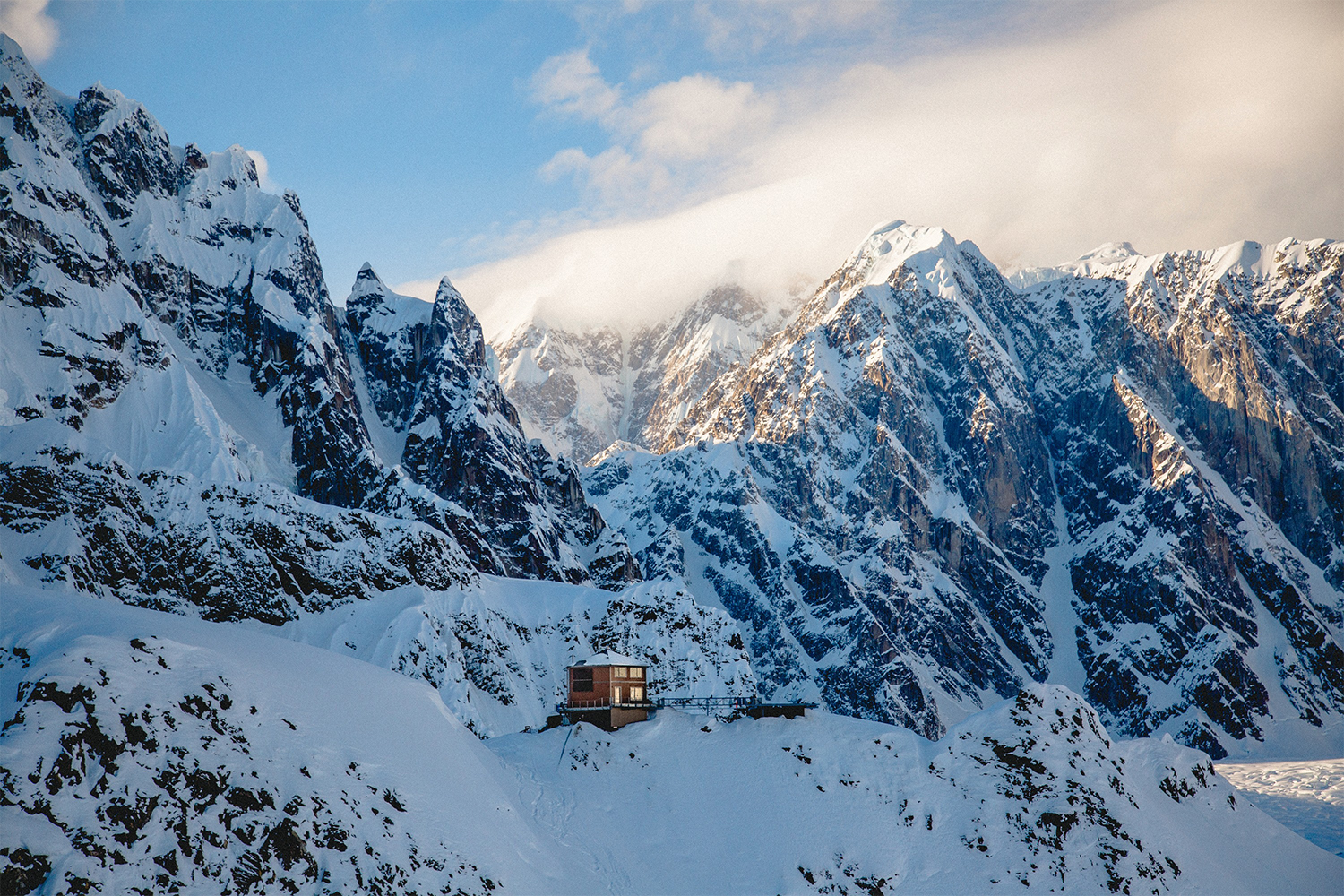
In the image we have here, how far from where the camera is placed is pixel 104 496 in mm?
134250

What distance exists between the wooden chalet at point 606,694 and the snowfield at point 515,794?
100 inches

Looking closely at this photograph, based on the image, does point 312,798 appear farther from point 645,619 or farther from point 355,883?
point 645,619

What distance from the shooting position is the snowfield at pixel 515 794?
46.8 metres

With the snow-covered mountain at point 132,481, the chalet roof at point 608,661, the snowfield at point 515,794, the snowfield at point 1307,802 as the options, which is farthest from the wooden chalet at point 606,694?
the snowfield at point 1307,802

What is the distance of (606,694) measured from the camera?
3337 inches

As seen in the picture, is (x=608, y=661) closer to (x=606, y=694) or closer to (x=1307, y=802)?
(x=606, y=694)

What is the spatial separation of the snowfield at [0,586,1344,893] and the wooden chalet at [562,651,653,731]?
255 cm

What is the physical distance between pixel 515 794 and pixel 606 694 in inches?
641

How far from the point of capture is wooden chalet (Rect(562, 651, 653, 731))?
83.1 meters

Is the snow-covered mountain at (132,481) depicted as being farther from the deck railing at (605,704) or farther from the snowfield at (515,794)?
the snowfield at (515,794)

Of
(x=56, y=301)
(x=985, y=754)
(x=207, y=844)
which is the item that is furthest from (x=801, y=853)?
(x=56, y=301)

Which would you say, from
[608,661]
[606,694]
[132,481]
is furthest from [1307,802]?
[132,481]

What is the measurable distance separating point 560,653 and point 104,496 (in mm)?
65324

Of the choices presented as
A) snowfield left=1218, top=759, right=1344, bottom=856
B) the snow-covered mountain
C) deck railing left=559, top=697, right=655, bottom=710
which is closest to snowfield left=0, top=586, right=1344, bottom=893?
deck railing left=559, top=697, right=655, bottom=710
